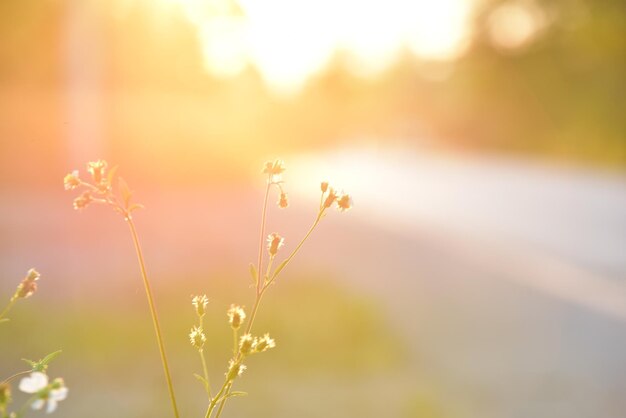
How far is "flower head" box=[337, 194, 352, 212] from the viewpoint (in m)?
0.73

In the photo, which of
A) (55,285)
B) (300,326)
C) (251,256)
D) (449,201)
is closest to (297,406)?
(300,326)

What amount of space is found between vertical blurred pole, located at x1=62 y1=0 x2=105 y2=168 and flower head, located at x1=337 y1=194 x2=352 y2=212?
22.7ft

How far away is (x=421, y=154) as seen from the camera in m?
23.8

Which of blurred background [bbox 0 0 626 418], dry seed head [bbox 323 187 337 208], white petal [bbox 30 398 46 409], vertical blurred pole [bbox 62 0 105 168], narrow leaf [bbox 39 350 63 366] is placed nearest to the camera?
white petal [bbox 30 398 46 409]

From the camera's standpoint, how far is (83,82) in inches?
314

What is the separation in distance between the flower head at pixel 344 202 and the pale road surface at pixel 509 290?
16.3 inches

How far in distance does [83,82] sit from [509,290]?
16.2ft

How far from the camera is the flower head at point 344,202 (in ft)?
2.40

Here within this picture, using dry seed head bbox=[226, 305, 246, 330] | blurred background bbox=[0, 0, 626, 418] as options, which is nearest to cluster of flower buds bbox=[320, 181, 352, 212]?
dry seed head bbox=[226, 305, 246, 330]

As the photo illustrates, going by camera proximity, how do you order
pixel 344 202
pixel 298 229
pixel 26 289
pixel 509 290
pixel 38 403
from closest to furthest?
pixel 38 403
pixel 26 289
pixel 344 202
pixel 509 290
pixel 298 229

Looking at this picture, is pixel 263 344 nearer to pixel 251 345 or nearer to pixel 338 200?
pixel 251 345

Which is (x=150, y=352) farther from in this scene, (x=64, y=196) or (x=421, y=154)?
(x=421, y=154)

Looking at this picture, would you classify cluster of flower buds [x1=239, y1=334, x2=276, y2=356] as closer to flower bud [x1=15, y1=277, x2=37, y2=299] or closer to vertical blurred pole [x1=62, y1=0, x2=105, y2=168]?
flower bud [x1=15, y1=277, x2=37, y2=299]

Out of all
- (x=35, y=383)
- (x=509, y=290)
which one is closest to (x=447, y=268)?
(x=509, y=290)
